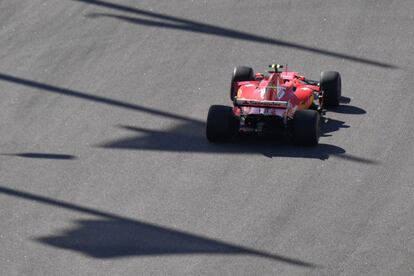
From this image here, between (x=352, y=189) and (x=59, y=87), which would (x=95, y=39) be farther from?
(x=352, y=189)

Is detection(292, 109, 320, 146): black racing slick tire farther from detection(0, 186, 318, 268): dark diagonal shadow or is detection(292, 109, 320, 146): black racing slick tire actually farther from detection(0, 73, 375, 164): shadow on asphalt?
detection(0, 186, 318, 268): dark diagonal shadow

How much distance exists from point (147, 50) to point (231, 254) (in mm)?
11654

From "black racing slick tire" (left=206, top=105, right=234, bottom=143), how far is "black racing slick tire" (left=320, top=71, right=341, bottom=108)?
2.61 m

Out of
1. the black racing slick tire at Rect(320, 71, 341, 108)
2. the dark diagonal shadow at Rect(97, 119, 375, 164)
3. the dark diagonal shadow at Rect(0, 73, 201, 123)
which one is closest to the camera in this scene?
the dark diagonal shadow at Rect(97, 119, 375, 164)

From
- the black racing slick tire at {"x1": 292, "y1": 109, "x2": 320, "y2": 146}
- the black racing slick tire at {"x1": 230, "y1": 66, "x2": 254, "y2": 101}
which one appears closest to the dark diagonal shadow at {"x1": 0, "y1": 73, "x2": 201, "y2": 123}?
the black racing slick tire at {"x1": 230, "y1": 66, "x2": 254, "y2": 101}

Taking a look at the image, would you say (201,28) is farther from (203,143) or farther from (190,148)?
(190,148)

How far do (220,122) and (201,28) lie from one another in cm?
847

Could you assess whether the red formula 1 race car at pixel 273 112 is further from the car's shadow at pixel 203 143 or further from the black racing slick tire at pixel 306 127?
the car's shadow at pixel 203 143

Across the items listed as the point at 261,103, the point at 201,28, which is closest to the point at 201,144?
the point at 261,103

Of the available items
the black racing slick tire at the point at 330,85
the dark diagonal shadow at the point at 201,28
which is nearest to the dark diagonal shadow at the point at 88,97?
Answer: the black racing slick tire at the point at 330,85

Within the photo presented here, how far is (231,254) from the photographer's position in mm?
21031

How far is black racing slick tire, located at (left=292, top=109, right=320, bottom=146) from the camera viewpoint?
24641 millimetres

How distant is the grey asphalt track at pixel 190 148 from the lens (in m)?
21.3

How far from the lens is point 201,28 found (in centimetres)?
3306
